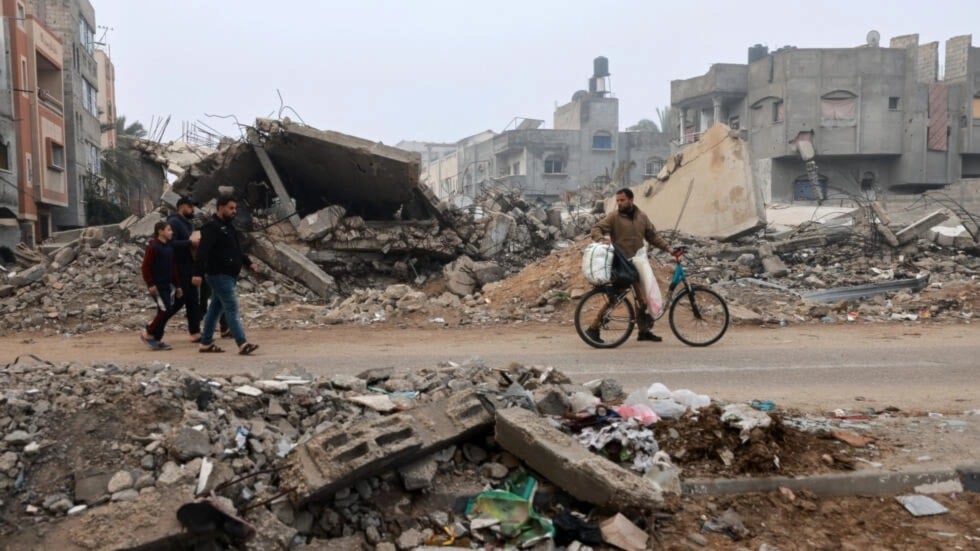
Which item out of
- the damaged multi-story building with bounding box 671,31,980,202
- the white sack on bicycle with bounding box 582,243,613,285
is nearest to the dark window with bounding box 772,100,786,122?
the damaged multi-story building with bounding box 671,31,980,202

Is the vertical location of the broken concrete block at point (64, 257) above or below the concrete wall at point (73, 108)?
below

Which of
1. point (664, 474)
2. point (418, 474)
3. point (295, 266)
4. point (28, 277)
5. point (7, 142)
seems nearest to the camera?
point (418, 474)

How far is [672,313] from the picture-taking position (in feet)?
30.8

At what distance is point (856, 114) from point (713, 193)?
99.9 ft

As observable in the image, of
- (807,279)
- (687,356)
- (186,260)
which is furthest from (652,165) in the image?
(186,260)

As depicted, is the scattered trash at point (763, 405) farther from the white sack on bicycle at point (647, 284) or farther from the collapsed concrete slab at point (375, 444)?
the white sack on bicycle at point (647, 284)

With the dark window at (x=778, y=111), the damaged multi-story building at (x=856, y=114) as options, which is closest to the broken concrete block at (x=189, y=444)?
the damaged multi-story building at (x=856, y=114)

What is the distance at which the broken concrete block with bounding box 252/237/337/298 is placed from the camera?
15.8m

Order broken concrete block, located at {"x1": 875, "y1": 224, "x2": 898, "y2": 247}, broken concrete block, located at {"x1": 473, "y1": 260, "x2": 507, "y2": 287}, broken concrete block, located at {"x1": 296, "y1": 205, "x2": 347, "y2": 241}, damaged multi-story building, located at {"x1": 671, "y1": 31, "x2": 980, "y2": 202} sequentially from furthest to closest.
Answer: damaged multi-story building, located at {"x1": 671, "y1": 31, "x2": 980, "y2": 202}
broken concrete block, located at {"x1": 875, "y1": 224, "x2": 898, "y2": 247}
broken concrete block, located at {"x1": 296, "y1": 205, "x2": 347, "y2": 241}
broken concrete block, located at {"x1": 473, "y1": 260, "x2": 507, "y2": 287}

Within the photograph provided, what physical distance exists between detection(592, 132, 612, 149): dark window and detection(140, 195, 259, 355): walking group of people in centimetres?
5185

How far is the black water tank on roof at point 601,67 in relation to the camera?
70.4m

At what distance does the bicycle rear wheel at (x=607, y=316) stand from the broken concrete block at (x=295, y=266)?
7.60 metres

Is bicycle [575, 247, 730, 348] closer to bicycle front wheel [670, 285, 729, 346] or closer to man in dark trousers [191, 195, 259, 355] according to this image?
bicycle front wheel [670, 285, 729, 346]

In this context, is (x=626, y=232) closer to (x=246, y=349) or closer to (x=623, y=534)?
(x=246, y=349)
